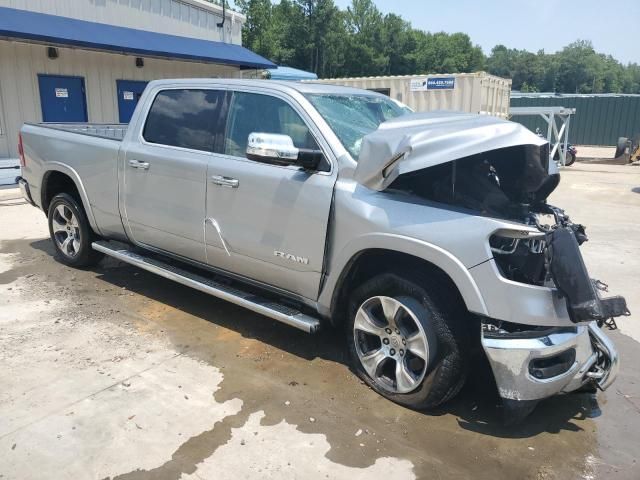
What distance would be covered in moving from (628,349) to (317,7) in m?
64.0

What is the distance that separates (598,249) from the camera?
7500 millimetres

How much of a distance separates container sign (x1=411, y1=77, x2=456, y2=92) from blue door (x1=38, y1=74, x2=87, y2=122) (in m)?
8.74

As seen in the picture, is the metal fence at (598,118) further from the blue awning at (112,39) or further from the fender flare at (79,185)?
the fender flare at (79,185)

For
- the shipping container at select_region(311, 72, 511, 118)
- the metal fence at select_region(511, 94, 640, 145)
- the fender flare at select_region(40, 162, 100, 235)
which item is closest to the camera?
the fender flare at select_region(40, 162, 100, 235)

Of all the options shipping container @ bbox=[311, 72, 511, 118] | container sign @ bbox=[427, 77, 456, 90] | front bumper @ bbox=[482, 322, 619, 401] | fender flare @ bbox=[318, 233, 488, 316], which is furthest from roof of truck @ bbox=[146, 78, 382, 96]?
container sign @ bbox=[427, 77, 456, 90]

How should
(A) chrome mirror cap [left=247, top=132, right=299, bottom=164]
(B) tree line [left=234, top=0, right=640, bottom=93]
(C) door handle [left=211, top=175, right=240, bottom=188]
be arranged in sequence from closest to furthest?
1. (A) chrome mirror cap [left=247, top=132, right=299, bottom=164]
2. (C) door handle [left=211, top=175, right=240, bottom=188]
3. (B) tree line [left=234, top=0, right=640, bottom=93]

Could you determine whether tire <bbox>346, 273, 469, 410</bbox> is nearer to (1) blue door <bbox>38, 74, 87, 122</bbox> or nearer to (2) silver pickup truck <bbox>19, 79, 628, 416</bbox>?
(2) silver pickup truck <bbox>19, 79, 628, 416</bbox>

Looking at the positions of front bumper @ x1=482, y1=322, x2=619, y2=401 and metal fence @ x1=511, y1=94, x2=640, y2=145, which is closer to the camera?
front bumper @ x1=482, y1=322, x2=619, y2=401

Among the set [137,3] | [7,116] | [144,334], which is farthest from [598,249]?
[137,3]

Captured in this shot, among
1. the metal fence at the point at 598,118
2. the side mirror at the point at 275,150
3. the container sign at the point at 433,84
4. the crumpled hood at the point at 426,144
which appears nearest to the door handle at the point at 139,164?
the side mirror at the point at 275,150

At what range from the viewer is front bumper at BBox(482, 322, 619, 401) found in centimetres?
295

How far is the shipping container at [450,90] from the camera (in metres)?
13.9

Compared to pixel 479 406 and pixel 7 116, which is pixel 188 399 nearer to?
pixel 479 406

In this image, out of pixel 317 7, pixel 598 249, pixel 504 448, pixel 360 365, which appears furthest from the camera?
pixel 317 7
